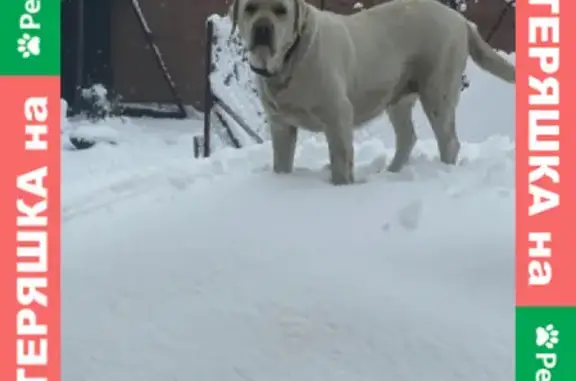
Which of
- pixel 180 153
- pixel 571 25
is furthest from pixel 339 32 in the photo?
pixel 180 153

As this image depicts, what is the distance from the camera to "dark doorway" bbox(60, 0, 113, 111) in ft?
31.8

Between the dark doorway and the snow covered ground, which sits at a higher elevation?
the dark doorway

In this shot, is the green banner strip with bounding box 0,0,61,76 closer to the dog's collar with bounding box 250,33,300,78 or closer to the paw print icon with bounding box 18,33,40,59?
the paw print icon with bounding box 18,33,40,59

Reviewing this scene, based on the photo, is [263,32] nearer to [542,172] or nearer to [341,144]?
[341,144]

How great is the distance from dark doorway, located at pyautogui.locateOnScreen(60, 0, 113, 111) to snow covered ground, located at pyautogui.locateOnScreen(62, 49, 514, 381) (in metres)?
6.55

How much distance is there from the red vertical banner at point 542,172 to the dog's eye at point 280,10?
0.76 metres

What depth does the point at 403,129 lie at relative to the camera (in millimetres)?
3969

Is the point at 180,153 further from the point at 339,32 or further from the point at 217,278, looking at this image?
the point at 217,278

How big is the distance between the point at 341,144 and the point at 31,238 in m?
1.17

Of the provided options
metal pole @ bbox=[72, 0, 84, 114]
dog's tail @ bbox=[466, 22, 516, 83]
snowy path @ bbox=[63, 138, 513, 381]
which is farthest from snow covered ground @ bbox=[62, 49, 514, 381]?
metal pole @ bbox=[72, 0, 84, 114]

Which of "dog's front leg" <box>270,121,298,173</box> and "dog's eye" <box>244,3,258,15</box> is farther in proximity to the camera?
"dog's front leg" <box>270,121,298,173</box>

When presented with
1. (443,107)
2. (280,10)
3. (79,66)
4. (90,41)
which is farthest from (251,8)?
(90,41)

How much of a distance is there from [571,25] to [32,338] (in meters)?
1.99

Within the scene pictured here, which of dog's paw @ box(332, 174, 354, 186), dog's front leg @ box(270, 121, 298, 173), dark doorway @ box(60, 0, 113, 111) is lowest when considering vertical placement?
dog's paw @ box(332, 174, 354, 186)
